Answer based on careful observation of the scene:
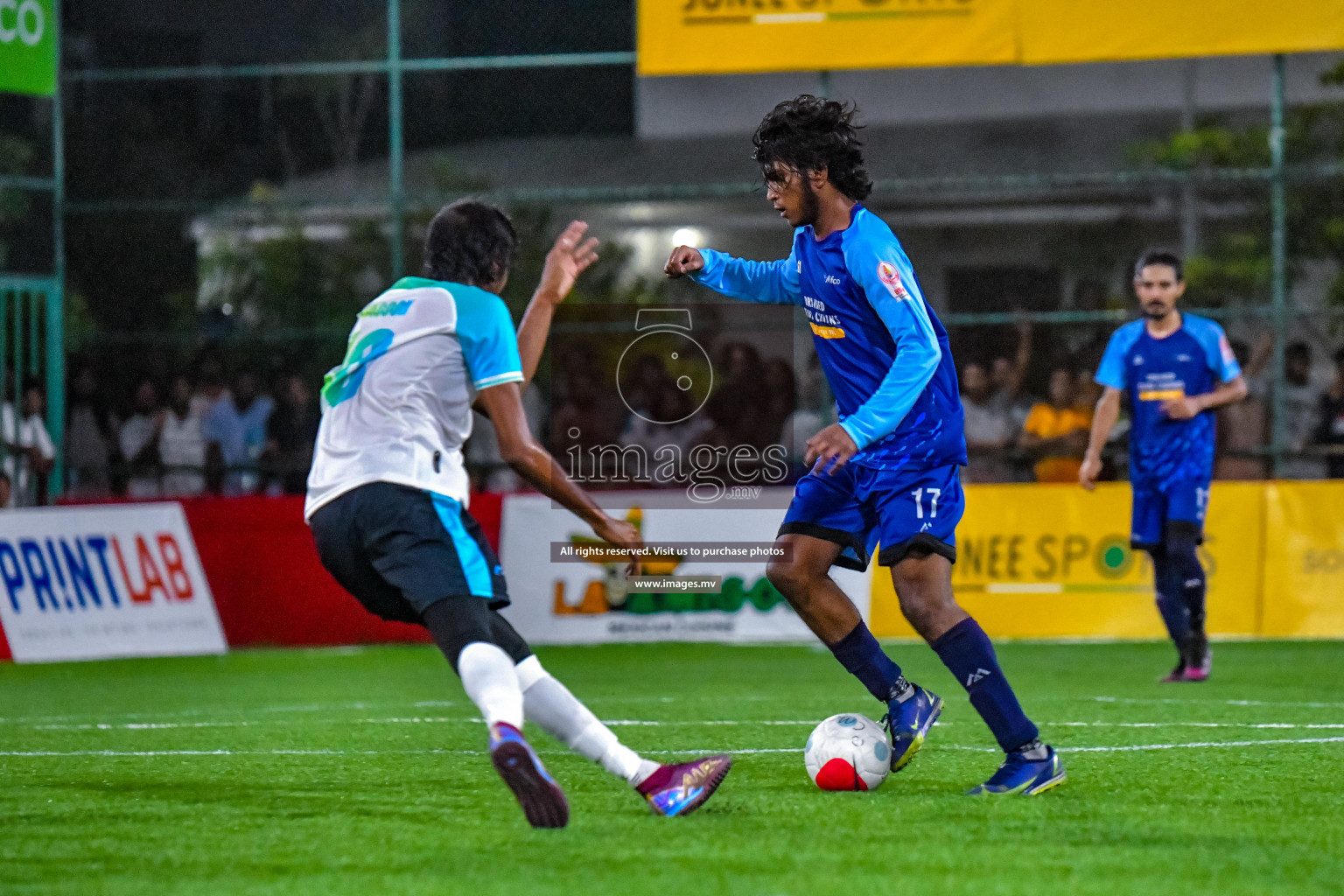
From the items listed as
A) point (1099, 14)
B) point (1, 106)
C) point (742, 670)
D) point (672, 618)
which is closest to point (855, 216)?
point (742, 670)

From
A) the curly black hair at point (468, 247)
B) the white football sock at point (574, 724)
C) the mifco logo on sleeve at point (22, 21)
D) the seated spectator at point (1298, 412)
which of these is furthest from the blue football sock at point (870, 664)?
the mifco logo on sleeve at point (22, 21)

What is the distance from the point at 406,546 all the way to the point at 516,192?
9.84 metres

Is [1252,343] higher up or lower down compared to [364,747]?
higher up

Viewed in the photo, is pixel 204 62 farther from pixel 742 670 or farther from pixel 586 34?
pixel 742 670

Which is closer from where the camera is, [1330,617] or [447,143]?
[1330,617]

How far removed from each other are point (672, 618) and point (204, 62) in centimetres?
663

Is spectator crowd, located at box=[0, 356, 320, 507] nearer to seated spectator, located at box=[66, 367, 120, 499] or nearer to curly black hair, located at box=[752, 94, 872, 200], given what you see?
seated spectator, located at box=[66, 367, 120, 499]

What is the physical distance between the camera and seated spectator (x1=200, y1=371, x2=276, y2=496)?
14938 mm

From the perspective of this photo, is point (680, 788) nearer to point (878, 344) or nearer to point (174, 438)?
point (878, 344)

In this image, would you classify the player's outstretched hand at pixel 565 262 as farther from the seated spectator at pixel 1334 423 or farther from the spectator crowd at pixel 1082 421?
the seated spectator at pixel 1334 423

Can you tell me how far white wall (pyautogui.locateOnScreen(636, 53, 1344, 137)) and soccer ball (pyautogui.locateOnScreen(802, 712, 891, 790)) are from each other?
12176 mm

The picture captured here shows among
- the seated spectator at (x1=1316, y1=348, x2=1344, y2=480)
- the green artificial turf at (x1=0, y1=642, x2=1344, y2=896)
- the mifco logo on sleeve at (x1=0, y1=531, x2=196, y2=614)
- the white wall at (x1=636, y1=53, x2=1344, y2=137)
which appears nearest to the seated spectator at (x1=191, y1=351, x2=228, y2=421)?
the mifco logo on sleeve at (x1=0, y1=531, x2=196, y2=614)

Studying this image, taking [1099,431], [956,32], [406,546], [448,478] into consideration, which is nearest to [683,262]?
[448,478]

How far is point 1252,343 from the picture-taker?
1465cm
